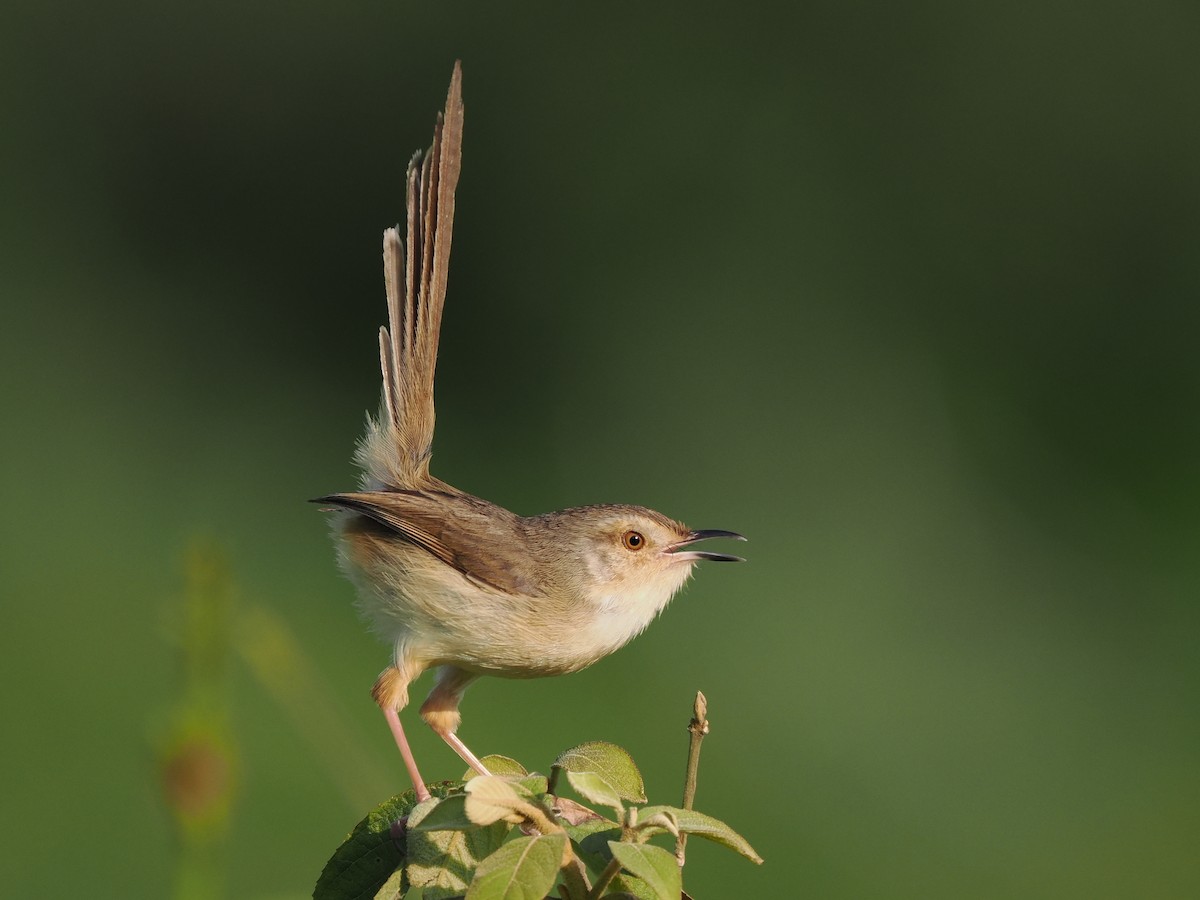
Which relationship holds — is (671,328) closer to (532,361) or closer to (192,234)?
(532,361)

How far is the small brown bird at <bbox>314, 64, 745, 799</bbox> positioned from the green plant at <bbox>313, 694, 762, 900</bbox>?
37.3 inches

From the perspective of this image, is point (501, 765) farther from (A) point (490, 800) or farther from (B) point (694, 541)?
(B) point (694, 541)

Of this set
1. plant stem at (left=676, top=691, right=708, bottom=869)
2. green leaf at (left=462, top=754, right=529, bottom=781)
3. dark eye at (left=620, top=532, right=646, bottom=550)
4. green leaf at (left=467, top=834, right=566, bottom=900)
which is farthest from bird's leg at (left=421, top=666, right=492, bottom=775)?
green leaf at (left=467, top=834, right=566, bottom=900)

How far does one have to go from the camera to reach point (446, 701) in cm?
313

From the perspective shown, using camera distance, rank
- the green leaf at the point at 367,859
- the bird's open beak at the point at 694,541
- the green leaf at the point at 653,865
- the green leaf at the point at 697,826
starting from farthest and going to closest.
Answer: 1. the bird's open beak at the point at 694,541
2. the green leaf at the point at 367,859
3. the green leaf at the point at 697,826
4. the green leaf at the point at 653,865

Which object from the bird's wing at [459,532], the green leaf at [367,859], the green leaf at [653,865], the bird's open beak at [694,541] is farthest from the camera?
the bird's open beak at [694,541]

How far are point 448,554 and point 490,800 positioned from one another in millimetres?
1535

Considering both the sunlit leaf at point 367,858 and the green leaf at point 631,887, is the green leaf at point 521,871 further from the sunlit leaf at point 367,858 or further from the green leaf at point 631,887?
the sunlit leaf at point 367,858

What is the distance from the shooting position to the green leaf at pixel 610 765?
179cm

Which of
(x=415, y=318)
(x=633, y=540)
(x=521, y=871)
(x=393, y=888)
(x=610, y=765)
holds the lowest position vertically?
(x=393, y=888)

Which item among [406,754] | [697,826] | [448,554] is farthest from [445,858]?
[448,554]

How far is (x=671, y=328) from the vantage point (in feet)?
38.1

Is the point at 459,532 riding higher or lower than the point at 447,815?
higher

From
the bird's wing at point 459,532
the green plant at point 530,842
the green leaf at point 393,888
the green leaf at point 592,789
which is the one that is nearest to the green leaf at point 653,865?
the green plant at point 530,842
